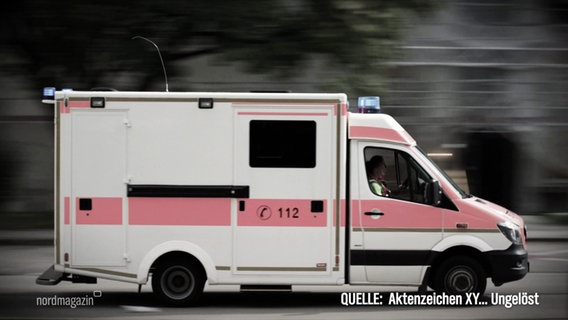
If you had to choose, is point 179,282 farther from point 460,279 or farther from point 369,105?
point 460,279

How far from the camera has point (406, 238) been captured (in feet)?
33.3

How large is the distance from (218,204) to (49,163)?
12391mm

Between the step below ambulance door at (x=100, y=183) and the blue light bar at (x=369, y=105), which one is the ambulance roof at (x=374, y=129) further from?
the step below ambulance door at (x=100, y=183)

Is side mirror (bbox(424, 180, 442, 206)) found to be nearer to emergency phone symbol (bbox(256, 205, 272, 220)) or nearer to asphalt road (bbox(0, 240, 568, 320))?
asphalt road (bbox(0, 240, 568, 320))

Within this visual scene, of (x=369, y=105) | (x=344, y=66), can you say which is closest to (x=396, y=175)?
(x=369, y=105)

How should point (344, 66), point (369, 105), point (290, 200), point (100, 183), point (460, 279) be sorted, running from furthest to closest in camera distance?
point (344, 66)
point (369, 105)
point (460, 279)
point (100, 183)
point (290, 200)

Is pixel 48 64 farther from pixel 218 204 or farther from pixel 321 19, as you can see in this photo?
pixel 218 204

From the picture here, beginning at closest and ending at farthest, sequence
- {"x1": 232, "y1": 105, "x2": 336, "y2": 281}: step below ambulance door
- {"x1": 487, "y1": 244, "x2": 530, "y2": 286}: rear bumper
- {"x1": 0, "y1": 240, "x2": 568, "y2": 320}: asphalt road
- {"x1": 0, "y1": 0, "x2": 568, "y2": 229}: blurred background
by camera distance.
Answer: {"x1": 0, "y1": 240, "x2": 568, "y2": 320}: asphalt road, {"x1": 232, "y1": 105, "x2": 336, "y2": 281}: step below ambulance door, {"x1": 487, "y1": 244, "x2": 530, "y2": 286}: rear bumper, {"x1": 0, "y1": 0, "x2": 568, "y2": 229}: blurred background

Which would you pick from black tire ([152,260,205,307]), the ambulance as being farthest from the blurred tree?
black tire ([152,260,205,307])

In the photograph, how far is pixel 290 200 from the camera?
1009 centimetres

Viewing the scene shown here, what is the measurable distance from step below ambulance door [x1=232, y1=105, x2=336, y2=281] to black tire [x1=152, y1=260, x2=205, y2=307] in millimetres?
605

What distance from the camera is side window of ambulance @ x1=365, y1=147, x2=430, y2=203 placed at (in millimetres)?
10266

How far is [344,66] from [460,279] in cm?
727

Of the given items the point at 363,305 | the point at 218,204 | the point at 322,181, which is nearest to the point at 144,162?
the point at 218,204
